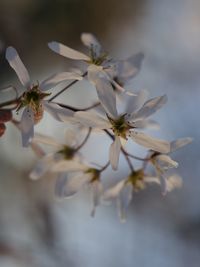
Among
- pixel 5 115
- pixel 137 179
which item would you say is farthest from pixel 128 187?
pixel 5 115

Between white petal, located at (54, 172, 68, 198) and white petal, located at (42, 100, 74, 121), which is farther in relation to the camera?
white petal, located at (54, 172, 68, 198)

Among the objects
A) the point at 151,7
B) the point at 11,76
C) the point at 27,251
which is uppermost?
the point at 151,7

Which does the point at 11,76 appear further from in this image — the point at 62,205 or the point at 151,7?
the point at 151,7

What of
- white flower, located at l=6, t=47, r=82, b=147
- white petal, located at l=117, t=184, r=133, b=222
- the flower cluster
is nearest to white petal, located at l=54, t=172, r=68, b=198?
the flower cluster

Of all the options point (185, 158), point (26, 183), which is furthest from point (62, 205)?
point (185, 158)

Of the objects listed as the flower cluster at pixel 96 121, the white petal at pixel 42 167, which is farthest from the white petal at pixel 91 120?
the white petal at pixel 42 167

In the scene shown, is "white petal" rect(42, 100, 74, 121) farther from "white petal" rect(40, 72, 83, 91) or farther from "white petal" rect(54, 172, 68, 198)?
"white petal" rect(54, 172, 68, 198)

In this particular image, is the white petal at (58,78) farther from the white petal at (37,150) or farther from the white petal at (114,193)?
the white petal at (114,193)
